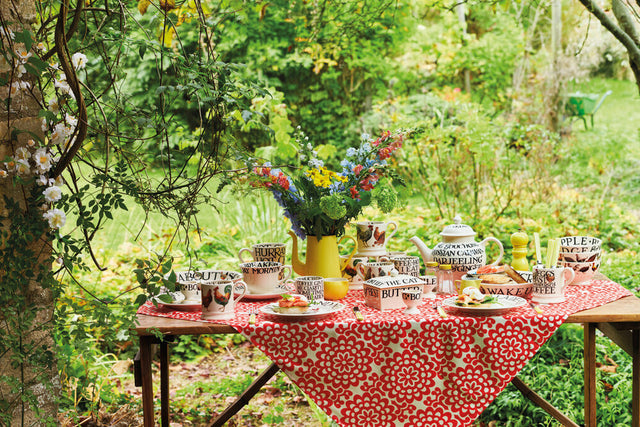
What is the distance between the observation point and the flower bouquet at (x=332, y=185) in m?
2.29

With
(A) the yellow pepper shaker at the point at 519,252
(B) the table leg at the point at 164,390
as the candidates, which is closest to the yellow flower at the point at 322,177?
(A) the yellow pepper shaker at the point at 519,252

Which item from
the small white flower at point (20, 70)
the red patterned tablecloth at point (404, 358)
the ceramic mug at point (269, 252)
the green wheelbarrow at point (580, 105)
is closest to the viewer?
the small white flower at point (20, 70)

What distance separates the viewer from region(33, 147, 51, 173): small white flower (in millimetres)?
1580

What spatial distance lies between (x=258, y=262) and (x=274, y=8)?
246 inches

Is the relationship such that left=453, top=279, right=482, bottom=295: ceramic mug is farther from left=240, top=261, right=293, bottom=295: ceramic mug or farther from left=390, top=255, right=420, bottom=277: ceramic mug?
left=240, top=261, right=293, bottom=295: ceramic mug

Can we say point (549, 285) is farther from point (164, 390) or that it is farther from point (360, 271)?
point (164, 390)

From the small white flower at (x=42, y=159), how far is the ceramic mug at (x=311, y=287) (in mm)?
913

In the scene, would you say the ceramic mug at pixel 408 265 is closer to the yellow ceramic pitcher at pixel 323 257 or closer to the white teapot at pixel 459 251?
the white teapot at pixel 459 251

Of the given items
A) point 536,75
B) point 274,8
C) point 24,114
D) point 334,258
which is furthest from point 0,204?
point 536,75

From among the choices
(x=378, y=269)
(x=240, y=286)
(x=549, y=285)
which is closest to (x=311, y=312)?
(x=240, y=286)

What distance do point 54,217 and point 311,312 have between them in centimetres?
81

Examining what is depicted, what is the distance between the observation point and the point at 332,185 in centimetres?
233

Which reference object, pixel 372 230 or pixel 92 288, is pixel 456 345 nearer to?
pixel 372 230

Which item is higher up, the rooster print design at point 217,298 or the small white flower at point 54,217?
the small white flower at point 54,217
